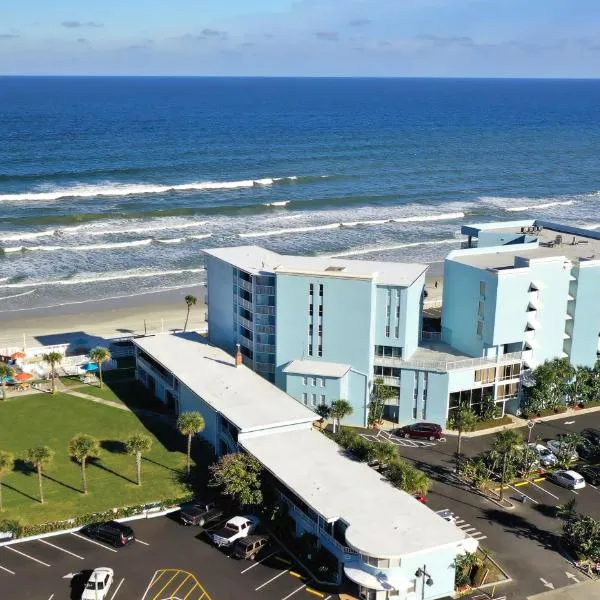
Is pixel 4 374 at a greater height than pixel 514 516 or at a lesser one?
greater

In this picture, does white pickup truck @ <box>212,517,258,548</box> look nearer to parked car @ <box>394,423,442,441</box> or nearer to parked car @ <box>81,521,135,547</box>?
parked car @ <box>81,521,135,547</box>

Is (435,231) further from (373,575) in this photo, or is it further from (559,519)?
(373,575)

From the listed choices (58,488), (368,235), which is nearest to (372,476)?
(58,488)

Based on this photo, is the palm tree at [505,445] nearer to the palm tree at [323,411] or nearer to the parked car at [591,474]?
the parked car at [591,474]

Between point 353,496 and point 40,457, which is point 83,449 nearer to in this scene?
point 40,457

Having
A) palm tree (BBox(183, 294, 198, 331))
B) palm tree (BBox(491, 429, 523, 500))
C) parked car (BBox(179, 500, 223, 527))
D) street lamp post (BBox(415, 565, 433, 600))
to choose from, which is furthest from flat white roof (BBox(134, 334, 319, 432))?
street lamp post (BBox(415, 565, 433, 600))

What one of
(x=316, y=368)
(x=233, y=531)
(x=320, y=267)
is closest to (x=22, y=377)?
(x=316, y=368)

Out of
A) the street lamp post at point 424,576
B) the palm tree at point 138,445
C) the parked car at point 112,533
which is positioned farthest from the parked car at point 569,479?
the parked car at point 112,533
